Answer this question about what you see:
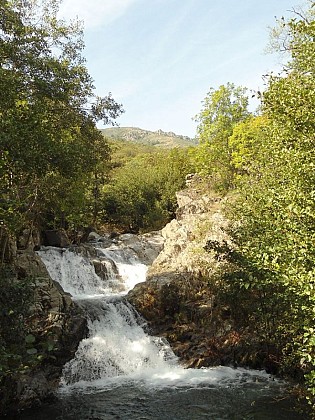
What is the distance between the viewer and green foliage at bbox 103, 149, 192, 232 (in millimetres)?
Answer: 35938

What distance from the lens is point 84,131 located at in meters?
17.2

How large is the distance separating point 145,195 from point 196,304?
2252 centimetres

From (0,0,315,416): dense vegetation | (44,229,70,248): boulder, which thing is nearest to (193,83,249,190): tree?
(0,0,315,416): dense vegetation

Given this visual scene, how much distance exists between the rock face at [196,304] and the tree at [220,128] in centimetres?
632

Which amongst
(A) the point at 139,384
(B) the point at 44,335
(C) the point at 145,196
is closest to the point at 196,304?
(A) the point at 139,384

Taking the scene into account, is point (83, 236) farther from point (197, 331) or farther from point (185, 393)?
point (185, 393)

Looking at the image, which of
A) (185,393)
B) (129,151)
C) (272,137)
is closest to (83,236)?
(185,393)

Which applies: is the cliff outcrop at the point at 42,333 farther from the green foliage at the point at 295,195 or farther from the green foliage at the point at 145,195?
the green foliage at the point at 145,195

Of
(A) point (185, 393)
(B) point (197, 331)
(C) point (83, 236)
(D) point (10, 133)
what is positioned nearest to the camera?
(D) point (10, 133)

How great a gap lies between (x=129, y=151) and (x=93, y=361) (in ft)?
207

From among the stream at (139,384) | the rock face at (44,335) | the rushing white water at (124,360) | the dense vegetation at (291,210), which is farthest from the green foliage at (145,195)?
the dense vegetation at (291,210)

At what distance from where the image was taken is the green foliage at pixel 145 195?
35.9 meters

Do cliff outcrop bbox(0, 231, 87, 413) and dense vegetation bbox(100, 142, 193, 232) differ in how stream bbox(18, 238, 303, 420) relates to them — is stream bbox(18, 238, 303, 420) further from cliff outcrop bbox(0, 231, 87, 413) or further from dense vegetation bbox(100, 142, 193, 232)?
dense vegetation bbox(100, 142, 193, 232)

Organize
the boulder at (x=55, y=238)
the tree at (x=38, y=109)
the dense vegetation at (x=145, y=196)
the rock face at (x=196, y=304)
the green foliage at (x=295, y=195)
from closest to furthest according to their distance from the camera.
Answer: the green foliage at (x=295, y=195) → the tree at (x=38, y=109) → the rock face at (x=196, y=304) → the boulder at (x=55, y=238) → the dense vegetation at (x=145, y=196)
